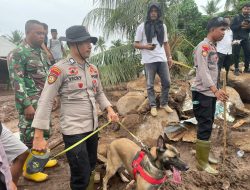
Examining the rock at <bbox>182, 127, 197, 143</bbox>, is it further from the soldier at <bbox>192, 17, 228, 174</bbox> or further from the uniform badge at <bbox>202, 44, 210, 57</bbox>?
the uniform badge at <bbox>202, 44, 210, 57</bbox>

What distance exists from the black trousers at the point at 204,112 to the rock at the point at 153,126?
148 centimetres

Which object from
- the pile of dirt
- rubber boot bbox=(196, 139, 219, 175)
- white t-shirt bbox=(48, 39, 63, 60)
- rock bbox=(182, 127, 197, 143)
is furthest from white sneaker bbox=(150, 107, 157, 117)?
white t-shirt bbox=(48, 39, 63, 60)

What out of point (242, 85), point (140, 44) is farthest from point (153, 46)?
point (242, 85)

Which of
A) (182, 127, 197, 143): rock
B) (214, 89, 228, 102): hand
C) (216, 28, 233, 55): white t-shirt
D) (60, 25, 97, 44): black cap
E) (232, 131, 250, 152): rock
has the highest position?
(60, 25, 97, 44): black cap

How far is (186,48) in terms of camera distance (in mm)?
13781

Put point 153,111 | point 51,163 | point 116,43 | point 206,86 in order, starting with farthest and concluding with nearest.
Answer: point 116,43, point 153,111, point 51,163, point 206,86

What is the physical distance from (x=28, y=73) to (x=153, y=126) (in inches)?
117

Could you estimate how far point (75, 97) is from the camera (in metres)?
3.21

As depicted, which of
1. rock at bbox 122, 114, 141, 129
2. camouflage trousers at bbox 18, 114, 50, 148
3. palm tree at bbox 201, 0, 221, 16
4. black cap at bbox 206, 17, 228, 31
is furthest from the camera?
palm tree at bbox 201, 0, 221, 16

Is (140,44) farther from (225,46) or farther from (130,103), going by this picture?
(225,46)

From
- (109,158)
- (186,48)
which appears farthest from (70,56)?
(186,48)

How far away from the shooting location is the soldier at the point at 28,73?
4.09 metres

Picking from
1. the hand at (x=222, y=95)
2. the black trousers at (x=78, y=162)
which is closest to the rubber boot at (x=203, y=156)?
the hand at (x=222, y=95)

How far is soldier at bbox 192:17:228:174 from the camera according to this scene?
4.20 m
